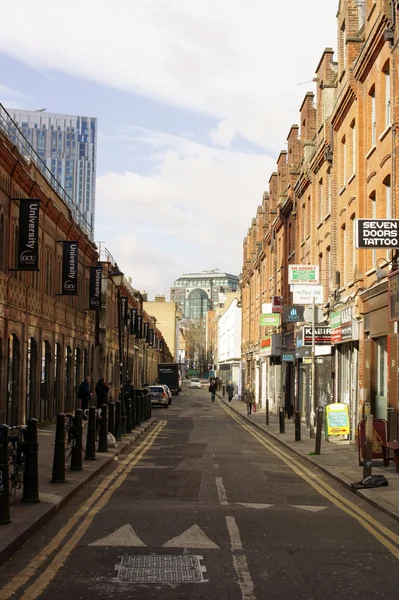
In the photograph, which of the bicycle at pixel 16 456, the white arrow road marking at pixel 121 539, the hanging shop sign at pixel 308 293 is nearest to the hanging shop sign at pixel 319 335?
the hanging shop sign at pixel 308 293

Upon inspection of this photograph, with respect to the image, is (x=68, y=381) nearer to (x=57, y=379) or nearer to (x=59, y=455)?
(x=57, y=379)

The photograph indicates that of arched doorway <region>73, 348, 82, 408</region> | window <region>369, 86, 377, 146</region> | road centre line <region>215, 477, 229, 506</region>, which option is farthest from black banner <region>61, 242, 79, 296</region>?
road centre line <region>215, 477, 229, 506</region>

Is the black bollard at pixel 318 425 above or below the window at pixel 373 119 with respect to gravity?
below

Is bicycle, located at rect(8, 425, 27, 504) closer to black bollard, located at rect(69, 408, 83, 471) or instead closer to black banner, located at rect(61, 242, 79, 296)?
black bollard, located at rect(69, 408, 83, 471)

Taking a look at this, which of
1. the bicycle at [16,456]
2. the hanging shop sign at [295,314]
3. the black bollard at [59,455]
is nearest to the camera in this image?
the bicycle at [16,456]

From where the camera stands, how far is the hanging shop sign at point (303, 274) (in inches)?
979

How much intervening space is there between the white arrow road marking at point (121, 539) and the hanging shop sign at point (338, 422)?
46.7ft

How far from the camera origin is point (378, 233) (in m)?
17.3

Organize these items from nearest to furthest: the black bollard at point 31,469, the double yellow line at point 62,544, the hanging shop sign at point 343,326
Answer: the double yellow line at point 62,544 → the black bollard at point 31,469 → the hanging shop sign at point 343,326

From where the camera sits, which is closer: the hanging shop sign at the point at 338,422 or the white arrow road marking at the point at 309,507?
the white arrow road marking at the point at 309,507

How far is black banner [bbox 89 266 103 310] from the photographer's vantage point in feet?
127

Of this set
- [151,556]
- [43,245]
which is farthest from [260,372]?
[151,556]

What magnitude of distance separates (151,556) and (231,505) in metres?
3.74

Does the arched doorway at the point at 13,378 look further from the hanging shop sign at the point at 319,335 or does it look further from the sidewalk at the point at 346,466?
the hanging shop sign at the point at 319,335
